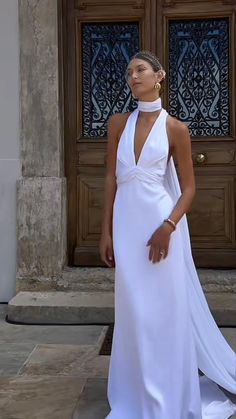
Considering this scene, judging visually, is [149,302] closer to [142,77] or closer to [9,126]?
[142,77]

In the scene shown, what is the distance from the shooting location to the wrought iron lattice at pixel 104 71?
608 centimetres

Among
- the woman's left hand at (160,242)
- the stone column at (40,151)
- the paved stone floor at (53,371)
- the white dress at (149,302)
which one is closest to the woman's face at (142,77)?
the white dress at (149,302)

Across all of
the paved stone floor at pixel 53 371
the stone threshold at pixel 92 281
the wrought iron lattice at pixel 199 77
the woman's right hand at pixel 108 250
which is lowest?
the paved stone floor at pixel 53 371

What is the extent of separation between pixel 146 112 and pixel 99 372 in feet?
5.92

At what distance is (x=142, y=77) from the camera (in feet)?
10.6

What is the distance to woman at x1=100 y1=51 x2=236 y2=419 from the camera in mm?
3166

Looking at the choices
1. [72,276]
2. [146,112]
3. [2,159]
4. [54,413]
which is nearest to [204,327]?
[54,413]

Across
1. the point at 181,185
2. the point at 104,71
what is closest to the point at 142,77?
the point at 181,185

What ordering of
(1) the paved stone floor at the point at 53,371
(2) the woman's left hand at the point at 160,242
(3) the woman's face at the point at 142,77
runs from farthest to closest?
(1) the paved stone floor at the point at 53,371, (3) the woman's face at the point at 142,77, (2) the woman's left hand at the point at 160,242

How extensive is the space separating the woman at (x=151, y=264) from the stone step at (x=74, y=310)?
206cm

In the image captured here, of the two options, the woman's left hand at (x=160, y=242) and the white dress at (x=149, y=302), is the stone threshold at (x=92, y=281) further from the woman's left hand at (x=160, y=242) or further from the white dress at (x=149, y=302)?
the woman's left hand at (x=160, y=242)

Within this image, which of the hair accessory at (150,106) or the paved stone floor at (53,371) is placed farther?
the paved stone floor at (53,371)

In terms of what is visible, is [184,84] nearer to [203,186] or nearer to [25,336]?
[203,186]

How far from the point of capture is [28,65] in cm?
588
